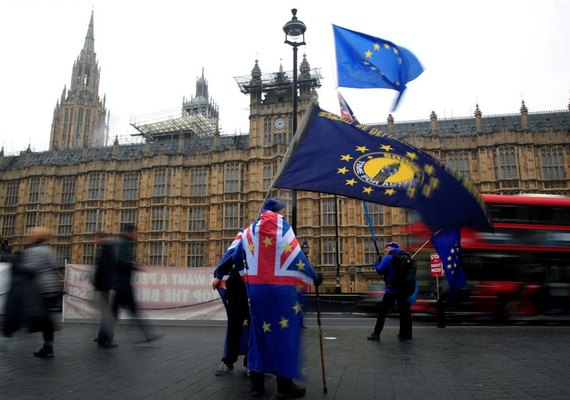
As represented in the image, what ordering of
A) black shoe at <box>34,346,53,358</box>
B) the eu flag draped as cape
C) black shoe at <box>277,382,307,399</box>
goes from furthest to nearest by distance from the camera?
1. black shoe at <box>34,346,53,358</box>
2. the eu flag draped as cape
3. black shoe at <box>277,382,307,399</box>

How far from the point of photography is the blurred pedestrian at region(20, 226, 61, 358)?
5535mm

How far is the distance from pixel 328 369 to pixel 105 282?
3.97 meters

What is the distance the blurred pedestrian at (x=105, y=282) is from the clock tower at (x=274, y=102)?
32304mm

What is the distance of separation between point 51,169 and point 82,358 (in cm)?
4511

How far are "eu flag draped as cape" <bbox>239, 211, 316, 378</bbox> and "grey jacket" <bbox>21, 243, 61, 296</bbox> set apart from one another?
9.64 feet

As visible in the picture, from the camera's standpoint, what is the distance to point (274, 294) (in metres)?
4.52

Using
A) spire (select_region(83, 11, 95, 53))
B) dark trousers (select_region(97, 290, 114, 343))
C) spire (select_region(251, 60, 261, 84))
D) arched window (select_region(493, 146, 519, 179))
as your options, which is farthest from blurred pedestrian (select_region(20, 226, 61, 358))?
spire (select_region(83, 11, 95, 53))

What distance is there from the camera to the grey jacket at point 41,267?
223 inches

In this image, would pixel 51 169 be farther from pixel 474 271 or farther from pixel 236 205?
pixel 474 271

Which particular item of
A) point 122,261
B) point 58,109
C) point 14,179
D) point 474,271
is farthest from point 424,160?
point 58,109

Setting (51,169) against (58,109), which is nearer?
(51,169)

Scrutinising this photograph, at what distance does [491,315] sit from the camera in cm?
1446

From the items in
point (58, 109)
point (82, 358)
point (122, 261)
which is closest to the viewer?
point (82, 358)

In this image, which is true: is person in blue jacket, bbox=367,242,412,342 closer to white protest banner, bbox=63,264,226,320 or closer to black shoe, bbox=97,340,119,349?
black shoe, bbox=97,340,119,349
